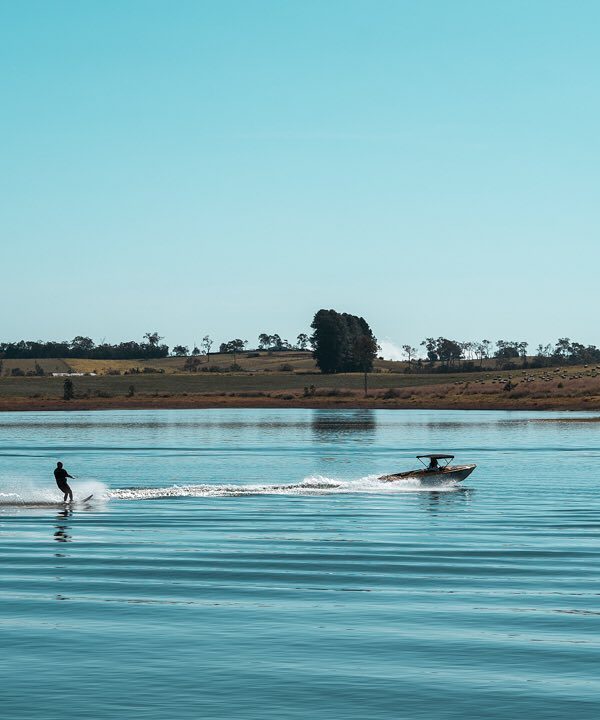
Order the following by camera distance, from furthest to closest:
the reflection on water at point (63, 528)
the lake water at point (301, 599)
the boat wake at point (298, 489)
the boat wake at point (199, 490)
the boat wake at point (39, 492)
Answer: the boat wake at point (298, 489)
the boat wake at point (199, 490)
the boat wake at point (39, 492)
the reflection on water at point (63, 528)
the lake water at point (301, 599)

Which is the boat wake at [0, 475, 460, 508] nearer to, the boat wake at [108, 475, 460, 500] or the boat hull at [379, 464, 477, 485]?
the boat wake at [108, 475, 460, 500]

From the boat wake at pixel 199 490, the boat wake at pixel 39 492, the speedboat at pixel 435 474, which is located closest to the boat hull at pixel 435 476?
the speedboat at pixel 435 474

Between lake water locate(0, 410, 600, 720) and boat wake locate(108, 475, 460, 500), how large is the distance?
0.20 m

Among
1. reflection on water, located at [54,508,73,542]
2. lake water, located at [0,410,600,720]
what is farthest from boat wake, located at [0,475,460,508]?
reflection on water, located at [54,508,73,542]

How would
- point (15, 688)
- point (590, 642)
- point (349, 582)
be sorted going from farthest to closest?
point (349, 582)
point (590, 642)
point (15, 688)

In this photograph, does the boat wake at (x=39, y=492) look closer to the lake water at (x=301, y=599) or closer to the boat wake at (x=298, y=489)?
the lake water at (x=301, y=599)

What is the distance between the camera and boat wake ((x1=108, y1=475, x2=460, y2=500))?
60.6 m

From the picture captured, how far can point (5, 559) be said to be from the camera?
122 feet

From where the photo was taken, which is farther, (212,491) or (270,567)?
(212,491)

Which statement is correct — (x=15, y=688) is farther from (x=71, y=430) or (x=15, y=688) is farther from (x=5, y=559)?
(x=71, y=430)

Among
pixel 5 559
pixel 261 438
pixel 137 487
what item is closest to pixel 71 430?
pixel 261 438

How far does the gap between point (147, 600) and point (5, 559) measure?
8.80 meters

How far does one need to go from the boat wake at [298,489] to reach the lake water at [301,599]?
0.20 m

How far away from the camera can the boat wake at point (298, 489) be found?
60.6 m
